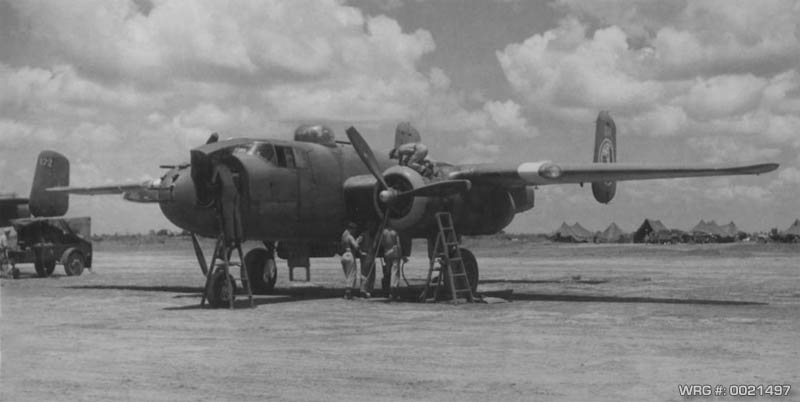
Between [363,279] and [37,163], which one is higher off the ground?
[37,163]

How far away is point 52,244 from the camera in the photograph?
29.2 metres

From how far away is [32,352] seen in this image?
10.1 m

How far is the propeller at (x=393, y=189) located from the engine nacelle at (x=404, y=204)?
14cm

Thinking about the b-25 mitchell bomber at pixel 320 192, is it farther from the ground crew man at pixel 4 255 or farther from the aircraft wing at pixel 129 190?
the ground crew man at pixel 4 255

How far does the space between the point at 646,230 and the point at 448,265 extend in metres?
73.4

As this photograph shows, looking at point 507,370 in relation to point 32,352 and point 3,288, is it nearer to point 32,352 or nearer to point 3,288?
point 32,352

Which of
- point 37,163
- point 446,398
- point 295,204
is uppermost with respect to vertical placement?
point 37,163

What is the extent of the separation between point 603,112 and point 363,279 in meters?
13.7

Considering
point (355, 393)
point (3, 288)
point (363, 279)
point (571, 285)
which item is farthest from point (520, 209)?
point (355, 393)

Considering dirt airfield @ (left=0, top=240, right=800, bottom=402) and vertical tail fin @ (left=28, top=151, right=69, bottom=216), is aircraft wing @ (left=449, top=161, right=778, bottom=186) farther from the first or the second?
vertical tail fin @ (left=28, top=151, right=69, bottom=216)

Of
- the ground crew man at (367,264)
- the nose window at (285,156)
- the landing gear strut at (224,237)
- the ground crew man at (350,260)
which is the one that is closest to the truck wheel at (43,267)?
the nose window at (285,156)

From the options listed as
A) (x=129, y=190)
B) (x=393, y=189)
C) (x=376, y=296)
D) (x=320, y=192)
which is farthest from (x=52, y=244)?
(x=393, y=189)

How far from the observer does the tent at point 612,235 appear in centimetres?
9300

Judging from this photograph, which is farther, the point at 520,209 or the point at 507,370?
the point at 520,209
